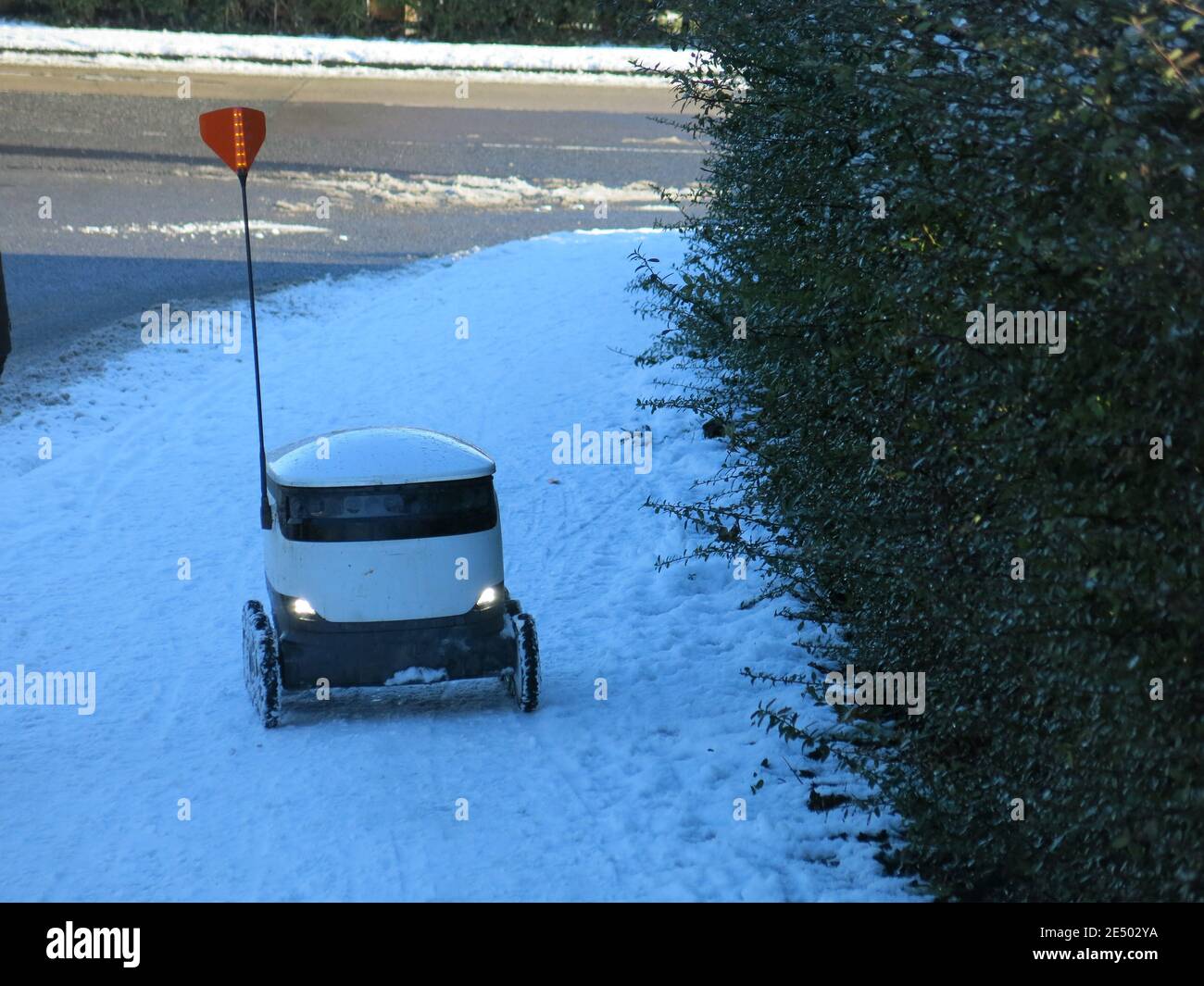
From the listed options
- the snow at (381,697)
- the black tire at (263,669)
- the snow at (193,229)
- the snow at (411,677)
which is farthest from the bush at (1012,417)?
the snow at (193,229)

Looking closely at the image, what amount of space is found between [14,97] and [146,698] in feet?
56.7

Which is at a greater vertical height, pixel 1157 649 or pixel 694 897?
pixel 1157 649

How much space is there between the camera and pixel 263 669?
7137mm

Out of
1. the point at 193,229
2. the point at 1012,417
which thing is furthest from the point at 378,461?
the point at 193,229

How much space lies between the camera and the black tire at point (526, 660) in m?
7.41

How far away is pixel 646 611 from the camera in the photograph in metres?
9.22

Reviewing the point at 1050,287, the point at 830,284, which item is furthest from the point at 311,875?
Answer: the point at 1050,287

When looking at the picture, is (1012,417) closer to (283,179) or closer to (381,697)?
(381,697)
